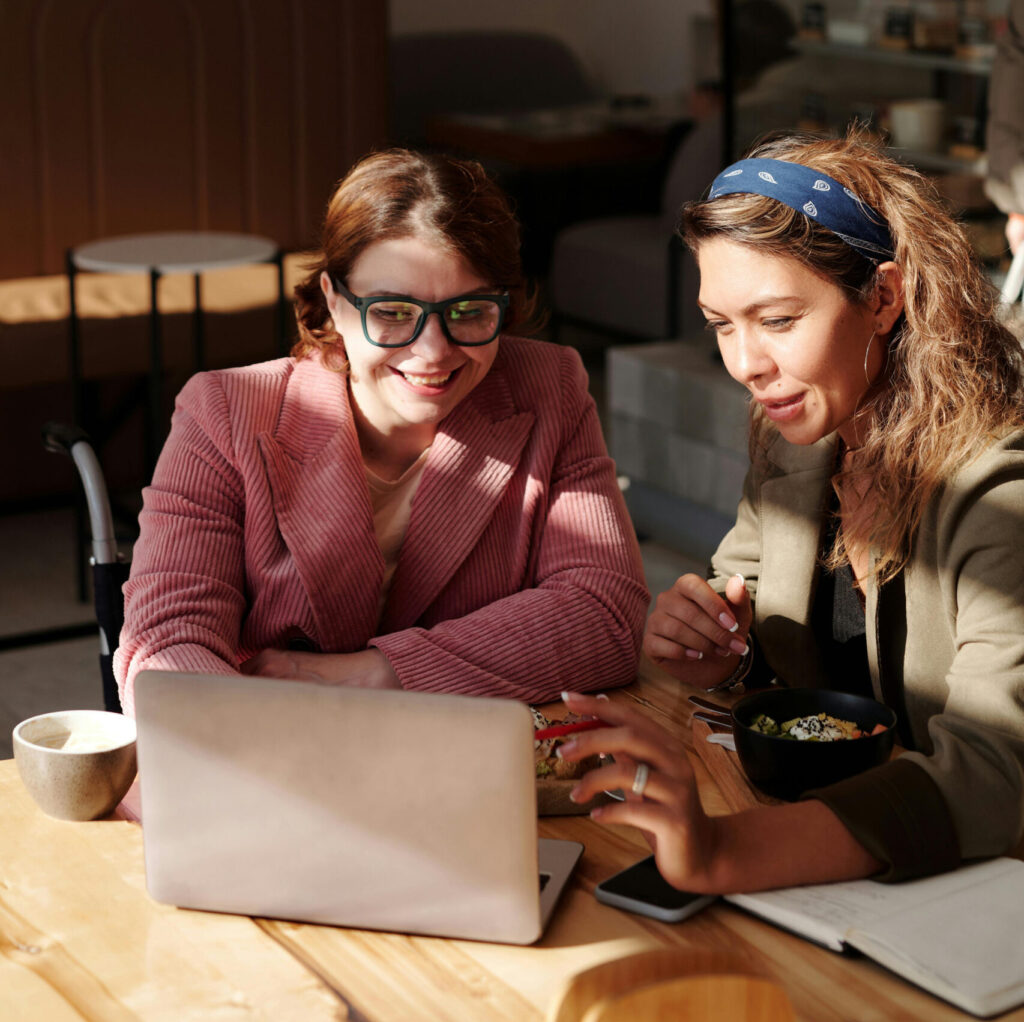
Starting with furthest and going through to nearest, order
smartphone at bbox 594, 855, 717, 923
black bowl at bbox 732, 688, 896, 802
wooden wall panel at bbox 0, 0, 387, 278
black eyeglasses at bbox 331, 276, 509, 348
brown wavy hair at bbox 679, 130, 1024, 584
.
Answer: wooden wall panel at bbox 0, 0, 387, 278 < black eyeglasses at bbox 331, 276, 509, 348 < brown wavy hair at bbox 679, 130, 1024, 584 < black bowl at bbox 732, 688, 896, 802 < smartphone at bbox 594, 855, 717, 923

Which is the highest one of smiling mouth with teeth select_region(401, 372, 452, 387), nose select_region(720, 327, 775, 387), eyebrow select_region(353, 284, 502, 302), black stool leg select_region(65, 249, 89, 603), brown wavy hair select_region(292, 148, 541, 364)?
brown wavy hair select_region(292, 148, 541, 364)

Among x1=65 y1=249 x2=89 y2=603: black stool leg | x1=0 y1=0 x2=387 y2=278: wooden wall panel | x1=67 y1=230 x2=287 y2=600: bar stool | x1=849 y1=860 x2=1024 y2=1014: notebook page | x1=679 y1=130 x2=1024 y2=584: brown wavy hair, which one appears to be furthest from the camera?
x1=0 y1=0 x2=387 y2=278: wooden wall panel

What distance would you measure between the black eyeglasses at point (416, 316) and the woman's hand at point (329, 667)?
355mm

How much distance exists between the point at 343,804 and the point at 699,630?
56cm

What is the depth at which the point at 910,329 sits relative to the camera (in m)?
1.41

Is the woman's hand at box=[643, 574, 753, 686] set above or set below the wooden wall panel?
below

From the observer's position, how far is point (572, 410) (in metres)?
1.83

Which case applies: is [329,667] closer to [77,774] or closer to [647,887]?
[77,774]

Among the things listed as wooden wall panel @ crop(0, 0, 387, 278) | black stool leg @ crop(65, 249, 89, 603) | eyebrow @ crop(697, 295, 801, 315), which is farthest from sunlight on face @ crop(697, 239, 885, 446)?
wooden wall panel @ crop(0, 0, 387, 278)

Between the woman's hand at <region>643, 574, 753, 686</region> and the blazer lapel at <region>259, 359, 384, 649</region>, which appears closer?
the woman's hand at <region>643, 574, 753, 686</region>

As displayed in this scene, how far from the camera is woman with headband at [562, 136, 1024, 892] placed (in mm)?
1126

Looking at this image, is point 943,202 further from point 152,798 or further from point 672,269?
point 672,269

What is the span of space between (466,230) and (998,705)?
0.80 m

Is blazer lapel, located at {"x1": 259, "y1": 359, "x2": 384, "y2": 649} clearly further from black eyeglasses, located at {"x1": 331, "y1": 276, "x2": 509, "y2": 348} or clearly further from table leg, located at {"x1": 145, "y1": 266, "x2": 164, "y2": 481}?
table leg, located at {"x1": 145, "y1": 266, "x2": 164, "y2": 481}
